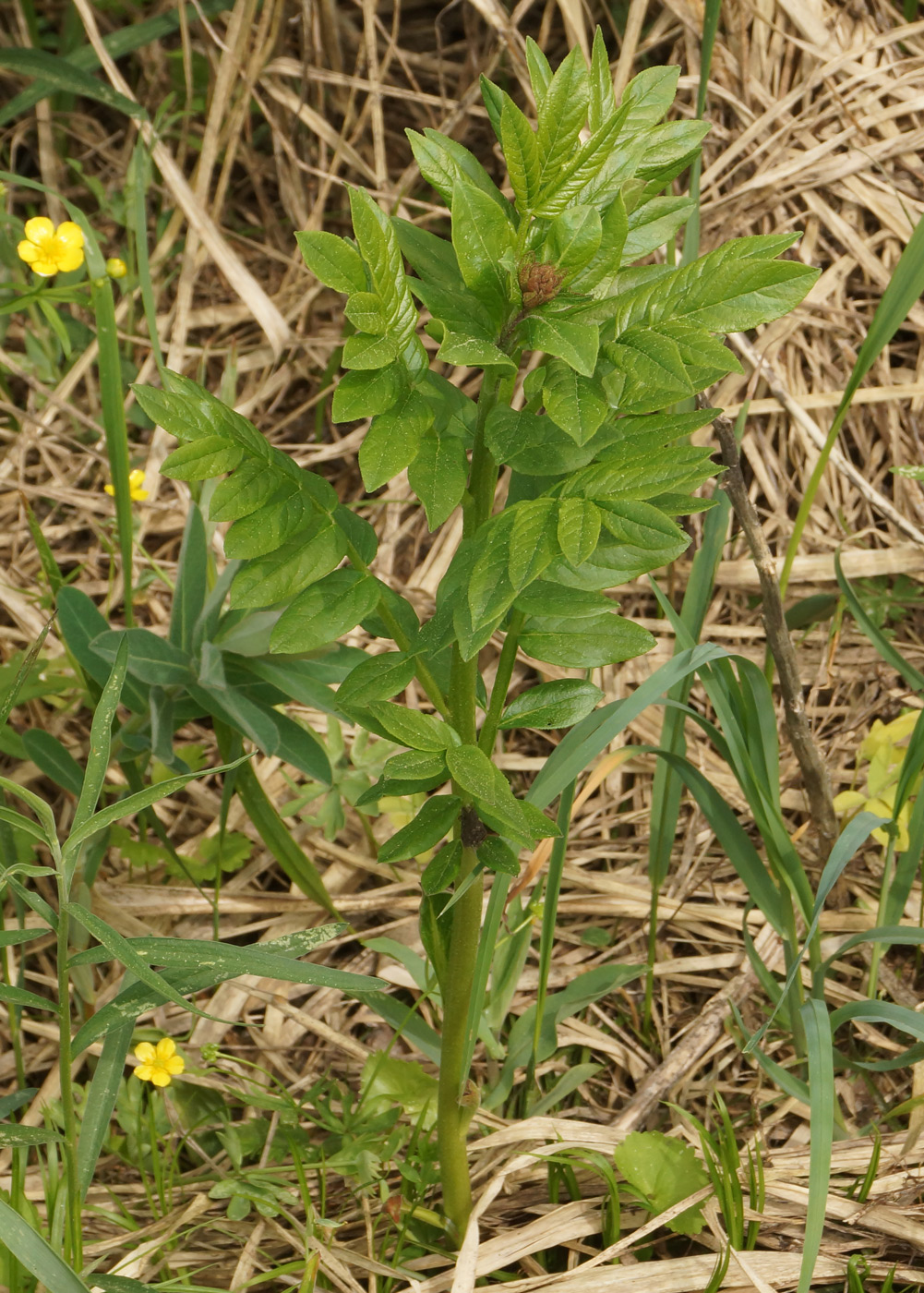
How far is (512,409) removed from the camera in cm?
95

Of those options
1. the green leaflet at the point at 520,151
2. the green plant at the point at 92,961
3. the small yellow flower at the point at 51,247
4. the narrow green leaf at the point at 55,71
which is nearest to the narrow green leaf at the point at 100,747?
the green plant at the point at 92,961

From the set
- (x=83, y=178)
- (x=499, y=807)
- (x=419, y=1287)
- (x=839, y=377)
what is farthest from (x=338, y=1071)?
(x=83, y=178)

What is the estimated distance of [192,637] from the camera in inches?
58.1

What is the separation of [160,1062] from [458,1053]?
1.38ft

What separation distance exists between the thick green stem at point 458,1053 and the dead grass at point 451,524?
0.06 m

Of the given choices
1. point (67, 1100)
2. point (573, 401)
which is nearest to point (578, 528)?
point (573, 401)

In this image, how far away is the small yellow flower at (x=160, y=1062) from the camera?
53.7 inches

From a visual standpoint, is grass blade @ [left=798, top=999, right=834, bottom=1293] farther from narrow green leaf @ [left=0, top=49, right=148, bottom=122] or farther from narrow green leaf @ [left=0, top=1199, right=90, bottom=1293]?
narrow green leaf @ [left=0, top=49, right=148, bottom=122]

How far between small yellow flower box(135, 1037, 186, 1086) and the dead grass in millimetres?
143

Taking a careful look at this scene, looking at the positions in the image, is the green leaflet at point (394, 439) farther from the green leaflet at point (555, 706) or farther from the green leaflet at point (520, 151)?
the green leaflet at point (555, 706)

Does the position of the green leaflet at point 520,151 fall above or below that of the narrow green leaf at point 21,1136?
above

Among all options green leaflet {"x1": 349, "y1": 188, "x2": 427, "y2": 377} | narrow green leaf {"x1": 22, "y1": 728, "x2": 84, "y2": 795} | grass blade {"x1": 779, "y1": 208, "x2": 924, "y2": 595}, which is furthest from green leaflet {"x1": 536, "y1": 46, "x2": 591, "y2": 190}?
narrow green leaf {"x1": 22, "y1": 728, "x2": 84, "y2": 795}

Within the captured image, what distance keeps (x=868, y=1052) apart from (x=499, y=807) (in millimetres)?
922

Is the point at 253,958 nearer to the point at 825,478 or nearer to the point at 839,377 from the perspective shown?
the point at 825,478
